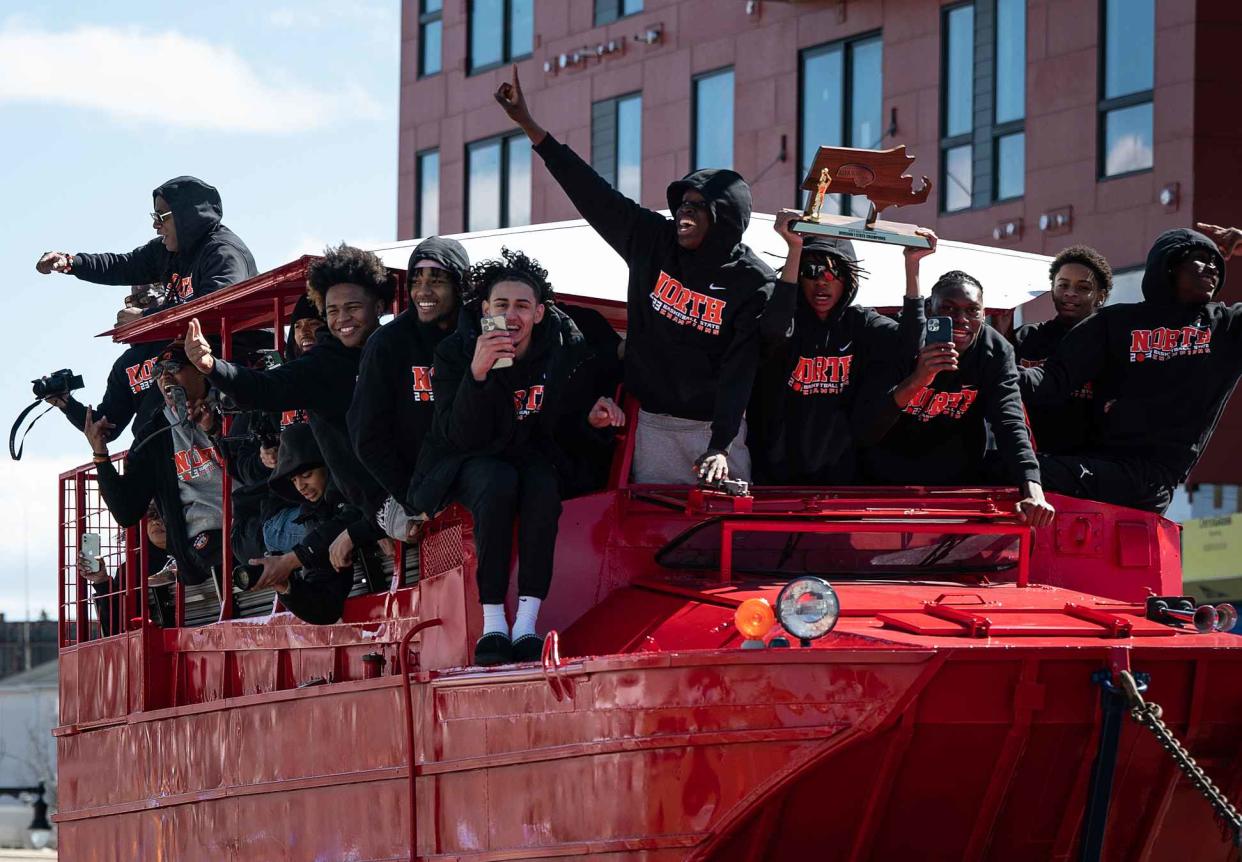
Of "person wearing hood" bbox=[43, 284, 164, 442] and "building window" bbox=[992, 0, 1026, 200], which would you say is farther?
"building window" bbox=[992, 0, 1026, 200]

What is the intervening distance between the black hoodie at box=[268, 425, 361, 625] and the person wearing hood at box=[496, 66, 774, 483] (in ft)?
6.04

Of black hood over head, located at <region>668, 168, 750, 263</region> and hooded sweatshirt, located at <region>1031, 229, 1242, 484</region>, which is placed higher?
black hood over head, located at <region>668, 168, 750, 263</region>

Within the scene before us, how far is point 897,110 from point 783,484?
56.7 feet

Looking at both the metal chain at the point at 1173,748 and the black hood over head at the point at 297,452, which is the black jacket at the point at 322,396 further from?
the metal chain at the point at 1173,748

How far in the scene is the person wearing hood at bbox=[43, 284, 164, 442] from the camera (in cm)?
1268

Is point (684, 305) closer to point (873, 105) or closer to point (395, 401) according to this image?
point (395, 401)

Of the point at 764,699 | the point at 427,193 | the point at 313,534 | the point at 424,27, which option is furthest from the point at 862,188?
the point at 424,27

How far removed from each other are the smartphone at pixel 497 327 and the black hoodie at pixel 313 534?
86.4 inches

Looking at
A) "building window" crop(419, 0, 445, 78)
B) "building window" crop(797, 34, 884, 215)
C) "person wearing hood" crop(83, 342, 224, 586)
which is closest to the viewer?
"person wearing hood" crop(83, 342, 224, 586)

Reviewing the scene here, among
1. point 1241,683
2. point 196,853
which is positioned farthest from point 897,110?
point 1241,683

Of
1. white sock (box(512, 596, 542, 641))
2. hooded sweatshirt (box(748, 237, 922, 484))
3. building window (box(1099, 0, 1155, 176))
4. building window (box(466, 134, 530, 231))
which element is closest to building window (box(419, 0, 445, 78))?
building window (box(466, 134, 530, 231))

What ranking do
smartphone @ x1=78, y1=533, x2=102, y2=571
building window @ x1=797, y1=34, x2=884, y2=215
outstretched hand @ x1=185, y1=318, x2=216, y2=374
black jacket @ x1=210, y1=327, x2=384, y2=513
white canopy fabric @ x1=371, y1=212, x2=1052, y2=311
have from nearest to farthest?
outstretched hand @ x1=185, y1=318, x2=216, y2=374 < black jacket @ x1=210, y1=327, x2=384, y2=513 < white canopy fabric @ x1=371, y1=212, x2=1052, y2=311 < smartphone @ x1=78, y1=533, x2=102, y2=571 < building window @ x1=797, y1=34, x2=884, y2=215

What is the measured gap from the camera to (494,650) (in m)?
8.59

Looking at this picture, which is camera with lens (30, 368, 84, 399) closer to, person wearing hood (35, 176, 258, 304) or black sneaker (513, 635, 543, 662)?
person wearing hood (35, 176, 258, 304)
